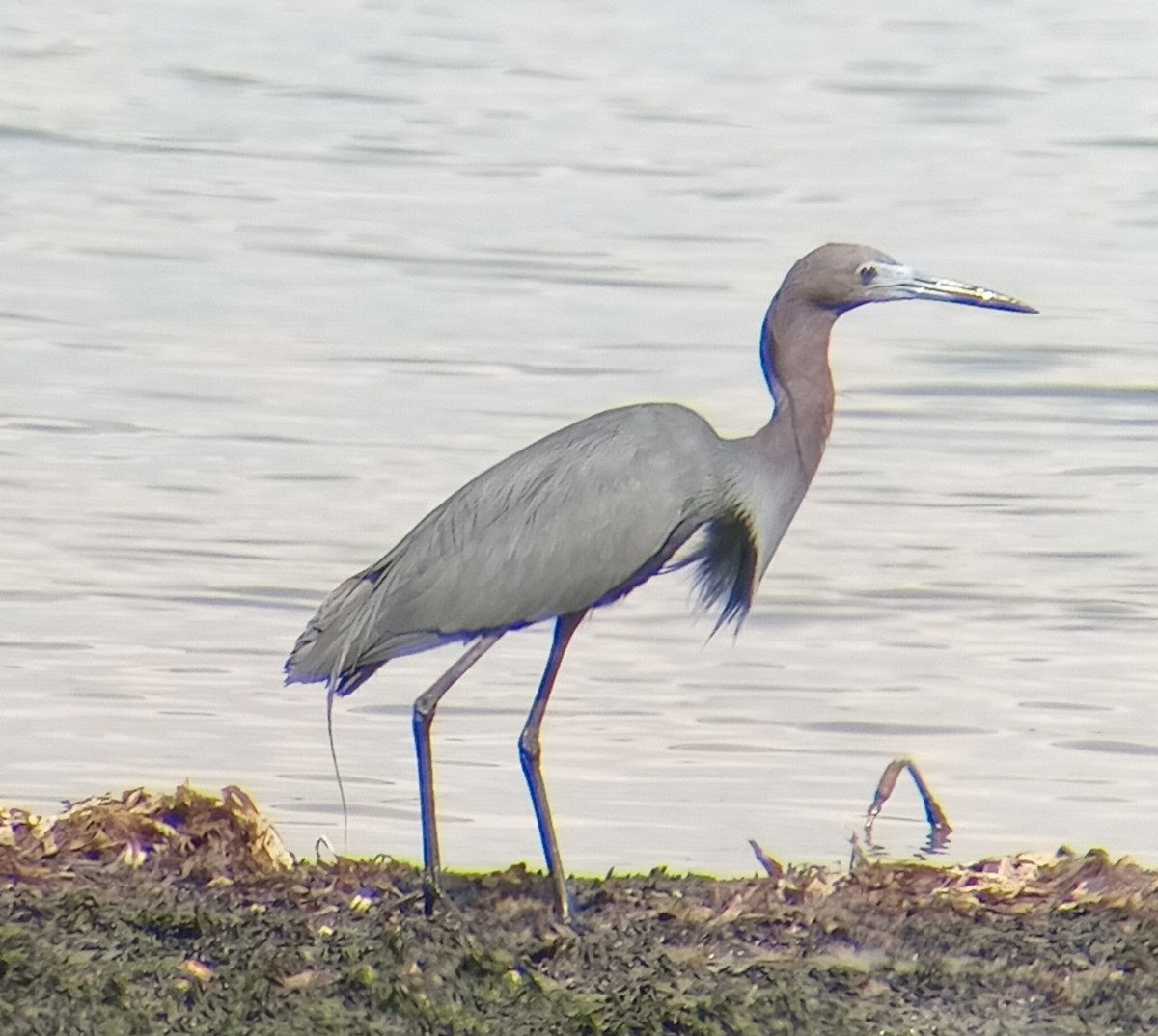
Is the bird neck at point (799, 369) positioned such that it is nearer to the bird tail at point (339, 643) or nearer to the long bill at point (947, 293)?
the long bill at point (947, 293)

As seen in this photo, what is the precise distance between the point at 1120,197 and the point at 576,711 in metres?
11.2

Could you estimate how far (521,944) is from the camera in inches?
215

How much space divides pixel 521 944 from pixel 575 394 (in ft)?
25.7

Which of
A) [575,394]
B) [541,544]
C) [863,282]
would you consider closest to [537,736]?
[541,544]

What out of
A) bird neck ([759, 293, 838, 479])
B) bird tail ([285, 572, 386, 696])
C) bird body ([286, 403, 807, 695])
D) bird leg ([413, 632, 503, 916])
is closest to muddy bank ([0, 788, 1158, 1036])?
bird leg ([413, 632, 503, 916])

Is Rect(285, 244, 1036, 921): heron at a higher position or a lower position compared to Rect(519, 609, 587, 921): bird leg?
higher

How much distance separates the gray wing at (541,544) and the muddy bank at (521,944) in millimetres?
474

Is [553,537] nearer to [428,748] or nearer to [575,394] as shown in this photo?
[428,748]

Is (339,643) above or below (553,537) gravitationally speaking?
below

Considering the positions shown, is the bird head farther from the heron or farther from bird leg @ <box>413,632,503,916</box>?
bird leg @ <box>413,632,503,916</box>

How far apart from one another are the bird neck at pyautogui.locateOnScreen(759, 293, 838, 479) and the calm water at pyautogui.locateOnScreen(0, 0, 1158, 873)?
48.3 inches

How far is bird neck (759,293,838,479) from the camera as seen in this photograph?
6492 mm

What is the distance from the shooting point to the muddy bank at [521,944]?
510 cm

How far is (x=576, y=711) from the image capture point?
8727mm
